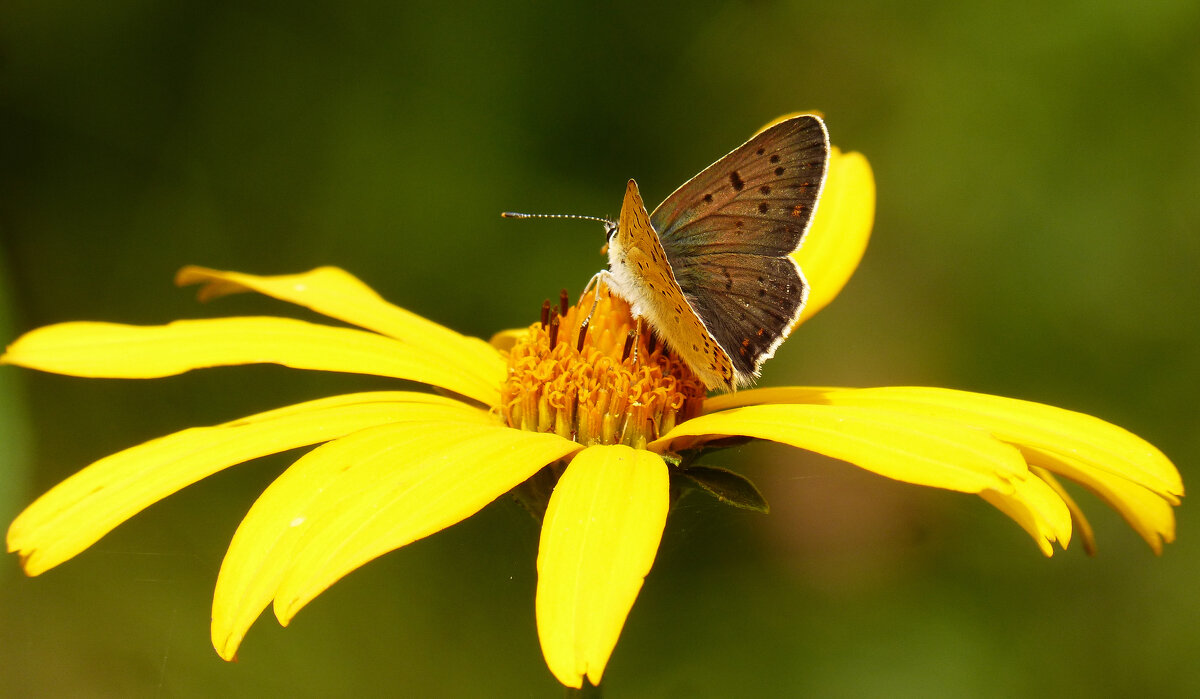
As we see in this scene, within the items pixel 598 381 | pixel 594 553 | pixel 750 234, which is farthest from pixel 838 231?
pixel 594 553

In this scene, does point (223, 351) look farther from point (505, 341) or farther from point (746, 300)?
point (746, 300)

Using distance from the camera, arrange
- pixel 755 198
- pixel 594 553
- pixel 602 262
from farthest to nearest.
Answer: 1. pixel 602 262
2. pixel 755 198
3. pixel 594 553

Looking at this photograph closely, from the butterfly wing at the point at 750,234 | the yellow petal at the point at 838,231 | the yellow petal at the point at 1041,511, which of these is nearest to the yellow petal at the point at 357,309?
the butterfly wing at the point at 750,234

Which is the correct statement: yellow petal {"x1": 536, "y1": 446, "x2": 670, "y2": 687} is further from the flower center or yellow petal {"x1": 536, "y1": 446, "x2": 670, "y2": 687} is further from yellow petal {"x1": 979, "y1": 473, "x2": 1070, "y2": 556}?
yellow petal {"x1": 979, "y1": 473, "x2": 1070, "y2": 556}

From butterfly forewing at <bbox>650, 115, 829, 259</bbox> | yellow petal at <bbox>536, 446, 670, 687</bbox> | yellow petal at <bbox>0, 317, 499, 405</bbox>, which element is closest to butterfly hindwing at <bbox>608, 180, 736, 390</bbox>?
butterfly forewing at <bbox>650, 115, 829, 259</bbox>

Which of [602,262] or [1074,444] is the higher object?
[1074,444]
